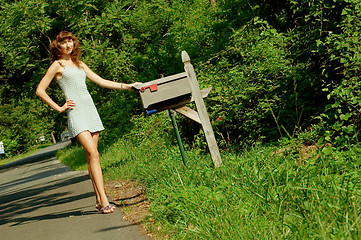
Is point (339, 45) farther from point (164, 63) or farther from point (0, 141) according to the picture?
point (0, 141)

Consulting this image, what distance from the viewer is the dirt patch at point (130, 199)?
5.36 m

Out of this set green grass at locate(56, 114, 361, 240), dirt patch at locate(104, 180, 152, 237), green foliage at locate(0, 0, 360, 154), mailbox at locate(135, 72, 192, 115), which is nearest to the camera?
green grass at locate(56, 114, 361, 240)

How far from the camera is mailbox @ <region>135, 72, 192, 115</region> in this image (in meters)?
5.52

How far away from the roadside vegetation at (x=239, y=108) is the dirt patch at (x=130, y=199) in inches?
6.6

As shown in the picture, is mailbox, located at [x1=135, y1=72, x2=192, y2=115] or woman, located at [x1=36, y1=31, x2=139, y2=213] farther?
woman, located at [x1=36, y1=31, x2=139, y2=213]

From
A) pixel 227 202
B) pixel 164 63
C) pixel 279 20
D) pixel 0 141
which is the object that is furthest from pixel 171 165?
pixel 0 141

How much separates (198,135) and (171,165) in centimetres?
243

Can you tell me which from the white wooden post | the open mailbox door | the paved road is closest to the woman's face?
the open mailbox door

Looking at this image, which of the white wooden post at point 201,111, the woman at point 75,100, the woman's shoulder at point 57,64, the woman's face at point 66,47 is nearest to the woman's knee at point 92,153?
the woman at point 75,100

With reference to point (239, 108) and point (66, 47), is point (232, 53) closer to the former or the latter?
point (239, 108)

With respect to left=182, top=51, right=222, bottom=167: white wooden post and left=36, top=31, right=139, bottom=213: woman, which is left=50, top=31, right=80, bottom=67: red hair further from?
left=182, top=51, right=222, bottom=167: white wooden post

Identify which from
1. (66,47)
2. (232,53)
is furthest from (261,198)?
(232,53)

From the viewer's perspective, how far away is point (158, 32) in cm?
1509

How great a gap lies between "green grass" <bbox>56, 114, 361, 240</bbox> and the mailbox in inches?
33.3
